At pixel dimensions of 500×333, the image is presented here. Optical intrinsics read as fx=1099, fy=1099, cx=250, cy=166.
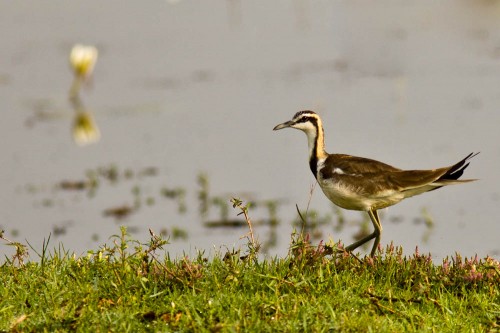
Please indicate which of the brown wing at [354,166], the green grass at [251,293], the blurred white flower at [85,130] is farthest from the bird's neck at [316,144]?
the blurred white flower at [85,130]

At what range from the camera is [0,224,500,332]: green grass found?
5625 millimetres

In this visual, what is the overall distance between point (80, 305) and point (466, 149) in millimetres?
6954

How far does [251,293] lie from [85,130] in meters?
7.54

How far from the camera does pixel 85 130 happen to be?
13297mm

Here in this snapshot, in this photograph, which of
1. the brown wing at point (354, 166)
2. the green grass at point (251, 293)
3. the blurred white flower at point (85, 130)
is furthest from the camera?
the blurred white flower at point (85, 130)

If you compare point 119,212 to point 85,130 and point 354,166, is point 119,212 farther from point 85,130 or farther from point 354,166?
point 354,166

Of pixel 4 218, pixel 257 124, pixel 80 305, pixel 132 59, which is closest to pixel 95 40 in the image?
pixel 132 59

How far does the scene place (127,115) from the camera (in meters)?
13.8

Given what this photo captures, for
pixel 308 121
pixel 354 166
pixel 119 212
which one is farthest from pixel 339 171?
pixel 119 212

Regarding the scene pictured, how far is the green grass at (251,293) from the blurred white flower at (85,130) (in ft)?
20.8

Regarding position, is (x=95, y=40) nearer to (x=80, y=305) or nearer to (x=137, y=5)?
(x=137, y=5)

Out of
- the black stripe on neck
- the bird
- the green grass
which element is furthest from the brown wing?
the green grass

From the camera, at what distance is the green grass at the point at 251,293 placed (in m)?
5.62

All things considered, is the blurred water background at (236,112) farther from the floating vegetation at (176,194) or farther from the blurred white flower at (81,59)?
the blurred white flower at (81,59)
